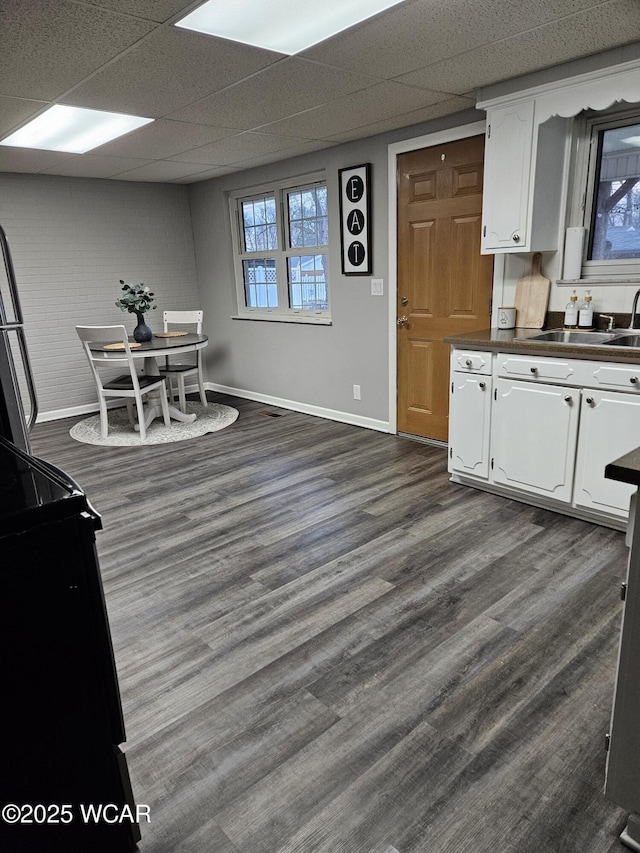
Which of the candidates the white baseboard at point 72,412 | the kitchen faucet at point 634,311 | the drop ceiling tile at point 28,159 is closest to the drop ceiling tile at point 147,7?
the kitchen faucet at point 634,311

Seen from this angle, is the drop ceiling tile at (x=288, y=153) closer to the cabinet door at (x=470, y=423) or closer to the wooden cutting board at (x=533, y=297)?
the wooden cutting board at (x=533, y=297)

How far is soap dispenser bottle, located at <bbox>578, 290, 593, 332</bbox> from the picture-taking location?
119 inches

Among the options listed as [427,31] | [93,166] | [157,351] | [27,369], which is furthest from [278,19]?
[93,166]

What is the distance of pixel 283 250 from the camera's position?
5242 millimetres

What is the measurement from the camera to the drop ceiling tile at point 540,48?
7.25ft

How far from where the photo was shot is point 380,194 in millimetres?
4125

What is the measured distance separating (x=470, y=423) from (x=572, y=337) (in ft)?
2.34

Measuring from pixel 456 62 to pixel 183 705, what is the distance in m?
2.94

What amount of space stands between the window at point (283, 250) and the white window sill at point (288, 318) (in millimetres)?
12

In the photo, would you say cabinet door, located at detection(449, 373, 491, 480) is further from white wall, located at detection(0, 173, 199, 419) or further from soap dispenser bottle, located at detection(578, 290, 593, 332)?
white wall, located at detection(0, 173, 199, 419)

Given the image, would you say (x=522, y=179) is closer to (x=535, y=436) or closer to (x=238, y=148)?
(x=535, y=436)

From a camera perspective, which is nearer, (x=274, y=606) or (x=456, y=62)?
(x=274, y=606)

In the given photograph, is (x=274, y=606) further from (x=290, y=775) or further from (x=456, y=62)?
(x=456, y=62)

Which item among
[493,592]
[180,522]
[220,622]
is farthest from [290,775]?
[180,522]
